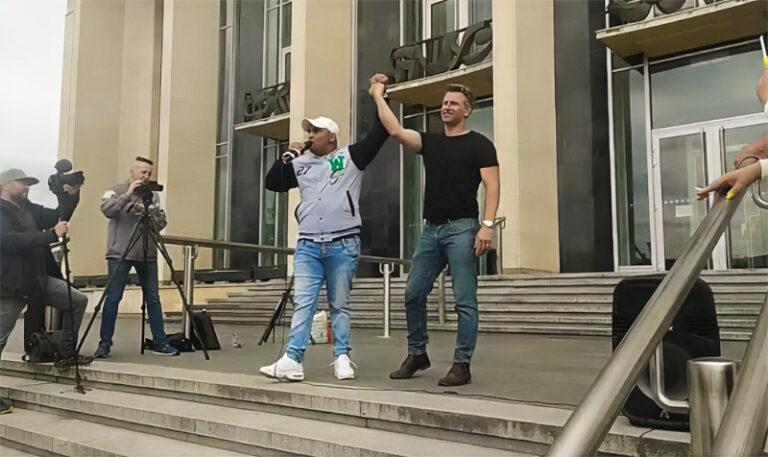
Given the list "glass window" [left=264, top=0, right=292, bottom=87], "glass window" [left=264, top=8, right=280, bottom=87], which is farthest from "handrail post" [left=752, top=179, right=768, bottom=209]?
"glass window" [left=264, top=8, right=280, bottom=87]

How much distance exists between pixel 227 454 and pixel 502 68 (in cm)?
1004

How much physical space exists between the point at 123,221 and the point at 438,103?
10070mm

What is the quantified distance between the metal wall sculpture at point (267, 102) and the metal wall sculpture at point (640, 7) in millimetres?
8475

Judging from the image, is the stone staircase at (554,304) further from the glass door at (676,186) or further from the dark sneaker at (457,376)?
the dark sneaker at (457,376)

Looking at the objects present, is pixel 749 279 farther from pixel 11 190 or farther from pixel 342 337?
pixel 11 190

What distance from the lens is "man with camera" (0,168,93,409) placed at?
5059mm

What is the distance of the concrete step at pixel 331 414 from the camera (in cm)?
290

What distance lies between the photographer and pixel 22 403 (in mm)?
5055

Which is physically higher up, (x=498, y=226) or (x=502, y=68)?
(x=502, y=68)

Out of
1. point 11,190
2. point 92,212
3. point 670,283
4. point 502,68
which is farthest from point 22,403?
point 92,212

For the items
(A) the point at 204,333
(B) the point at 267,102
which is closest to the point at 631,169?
(A) the point at 204,333

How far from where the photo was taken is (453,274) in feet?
13.4

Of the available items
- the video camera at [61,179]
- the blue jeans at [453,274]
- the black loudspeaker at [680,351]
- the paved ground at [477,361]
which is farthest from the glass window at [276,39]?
the black loudspeaker at [680,351]

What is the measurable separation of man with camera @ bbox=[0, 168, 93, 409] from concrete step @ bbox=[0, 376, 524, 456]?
44 cm
